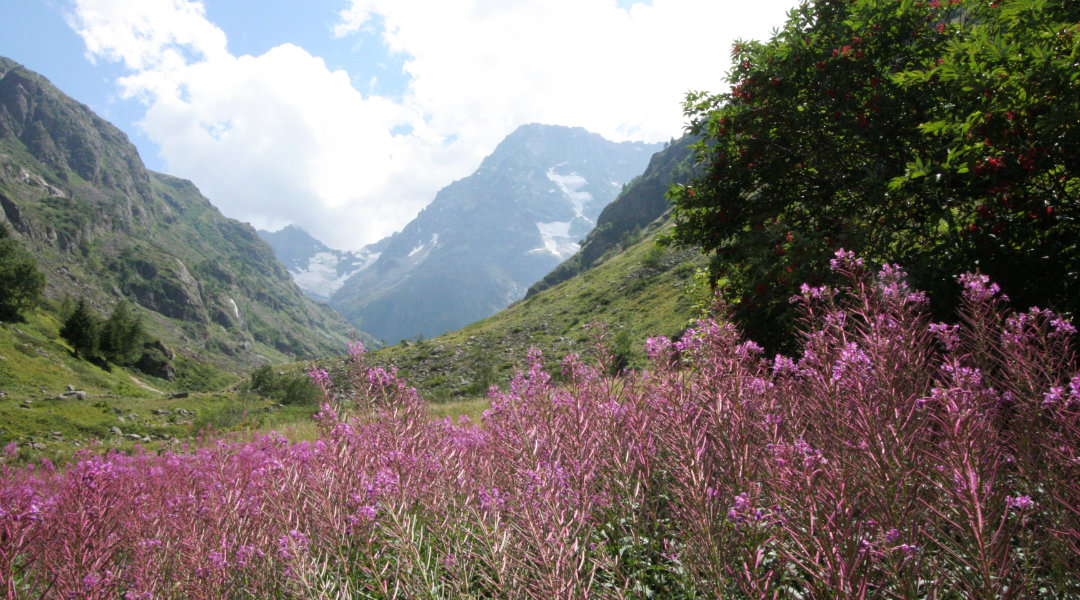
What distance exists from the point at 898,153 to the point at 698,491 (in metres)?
7.63

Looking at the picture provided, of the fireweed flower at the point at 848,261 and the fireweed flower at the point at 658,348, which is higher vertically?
the fireweed flower at the point at 848,261

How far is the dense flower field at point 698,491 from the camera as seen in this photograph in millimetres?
1847

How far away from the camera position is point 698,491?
2127 mm

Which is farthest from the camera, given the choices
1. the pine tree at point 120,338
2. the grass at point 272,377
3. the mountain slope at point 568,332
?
the pine tree at point 120,338

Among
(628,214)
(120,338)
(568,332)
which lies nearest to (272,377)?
(568,332)

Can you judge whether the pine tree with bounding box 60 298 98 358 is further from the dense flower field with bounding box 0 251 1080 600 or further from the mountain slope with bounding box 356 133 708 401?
the dense flower field with bounding box 0 251 1080 600

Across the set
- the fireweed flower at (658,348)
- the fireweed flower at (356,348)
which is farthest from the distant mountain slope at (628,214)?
the fireweed flower at (356,348)

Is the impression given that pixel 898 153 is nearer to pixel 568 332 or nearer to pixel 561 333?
pixel 568 332

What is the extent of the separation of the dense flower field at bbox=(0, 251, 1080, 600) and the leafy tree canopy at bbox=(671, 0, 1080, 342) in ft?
10.3

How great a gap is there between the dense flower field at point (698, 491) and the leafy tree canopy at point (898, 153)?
3.13 metres

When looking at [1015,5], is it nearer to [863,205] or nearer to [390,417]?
[863,205]

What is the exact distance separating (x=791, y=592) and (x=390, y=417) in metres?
2.43

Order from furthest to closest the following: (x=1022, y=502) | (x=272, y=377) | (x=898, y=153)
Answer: (x=272, y=377) < (x=898, y=153) < (x=1022, y=502)

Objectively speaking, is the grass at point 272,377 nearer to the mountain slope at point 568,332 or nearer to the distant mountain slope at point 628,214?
the mountain slope at point 568,332
